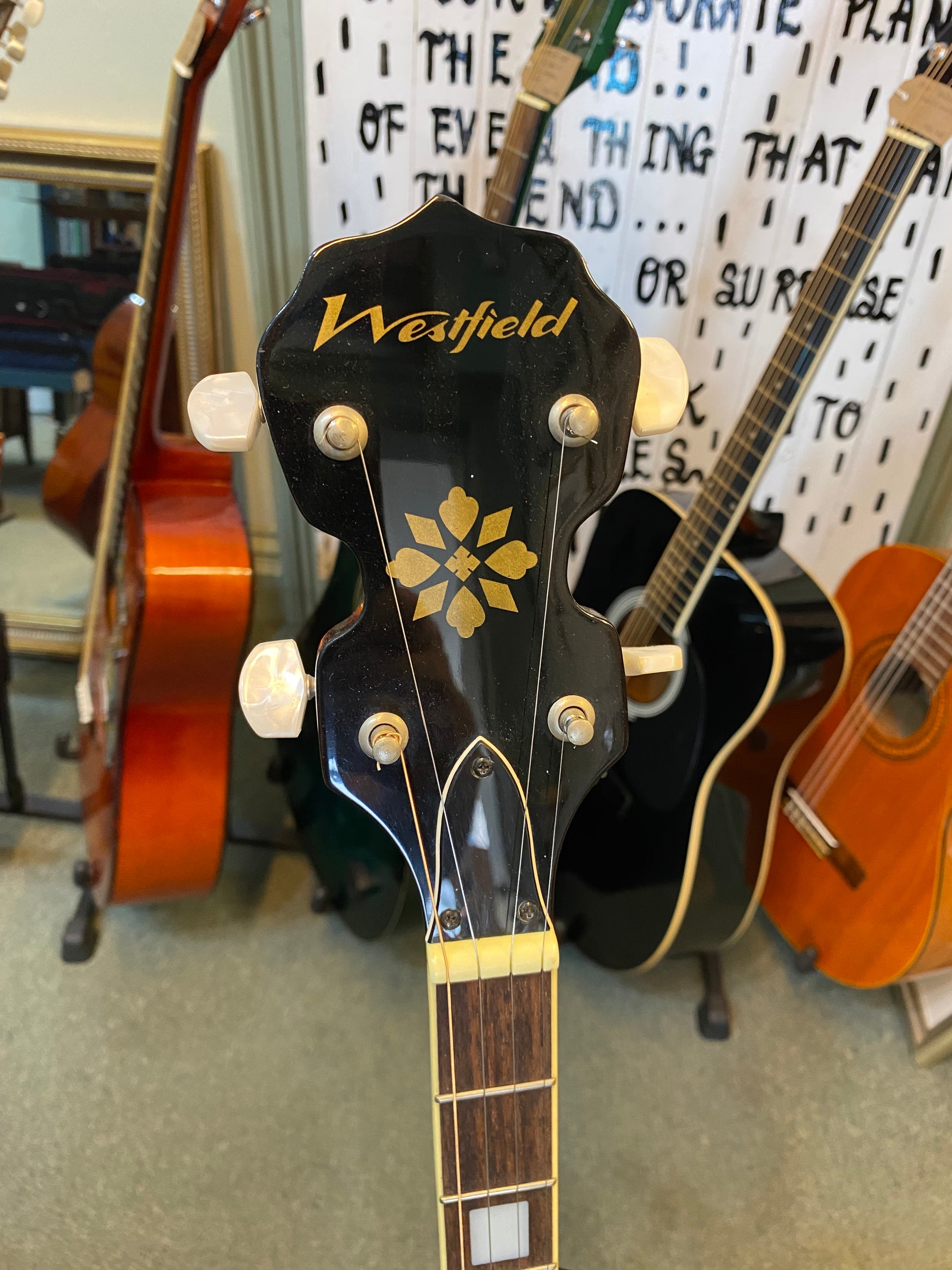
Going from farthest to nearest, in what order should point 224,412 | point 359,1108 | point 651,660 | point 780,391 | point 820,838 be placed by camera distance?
point 820,838 → point 359,1108 → point 780,391 → point 651,660 → point 224,412

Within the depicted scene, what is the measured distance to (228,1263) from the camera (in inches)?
32.0

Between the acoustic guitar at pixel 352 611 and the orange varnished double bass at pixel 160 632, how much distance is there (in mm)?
142

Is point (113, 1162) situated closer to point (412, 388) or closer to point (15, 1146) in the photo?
point (15, 1146)

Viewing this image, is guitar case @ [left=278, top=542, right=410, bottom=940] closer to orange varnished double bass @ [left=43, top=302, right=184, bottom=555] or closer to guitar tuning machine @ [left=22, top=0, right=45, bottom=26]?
orange varnished double bass @ [left=43, top=302, right=184, bottom=555]

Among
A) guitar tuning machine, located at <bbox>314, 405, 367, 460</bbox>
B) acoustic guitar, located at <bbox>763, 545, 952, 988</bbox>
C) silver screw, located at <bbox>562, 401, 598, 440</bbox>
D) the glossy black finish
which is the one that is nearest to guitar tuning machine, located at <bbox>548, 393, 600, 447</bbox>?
silver screw, located at <bbox>562, 401, 598, 440</bbox>

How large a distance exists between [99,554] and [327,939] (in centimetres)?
61

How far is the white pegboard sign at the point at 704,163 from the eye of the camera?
968 millimetres

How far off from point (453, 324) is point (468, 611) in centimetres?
17

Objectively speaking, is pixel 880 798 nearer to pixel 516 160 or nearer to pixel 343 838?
pixel 343 838

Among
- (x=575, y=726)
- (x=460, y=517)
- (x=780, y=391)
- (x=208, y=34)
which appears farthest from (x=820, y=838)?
(x=208, y=34)

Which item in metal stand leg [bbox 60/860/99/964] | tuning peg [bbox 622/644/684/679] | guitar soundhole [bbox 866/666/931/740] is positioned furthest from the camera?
metal stand leg [bbox 60/860/99/964]

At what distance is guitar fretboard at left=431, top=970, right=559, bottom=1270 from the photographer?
1.82ft

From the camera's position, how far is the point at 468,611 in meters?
0.51

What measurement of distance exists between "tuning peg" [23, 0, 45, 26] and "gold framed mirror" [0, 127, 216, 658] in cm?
36
